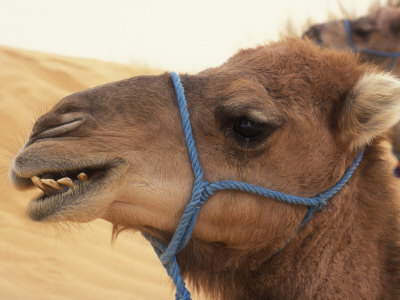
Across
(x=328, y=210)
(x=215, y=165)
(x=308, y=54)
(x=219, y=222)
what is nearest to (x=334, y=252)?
(x=328, y=210)

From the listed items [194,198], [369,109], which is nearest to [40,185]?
[194,198]

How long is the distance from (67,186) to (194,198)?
569 millimetres

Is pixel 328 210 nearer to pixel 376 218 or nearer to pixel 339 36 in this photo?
pixel 376 218

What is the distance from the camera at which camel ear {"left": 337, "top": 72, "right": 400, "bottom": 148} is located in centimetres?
223

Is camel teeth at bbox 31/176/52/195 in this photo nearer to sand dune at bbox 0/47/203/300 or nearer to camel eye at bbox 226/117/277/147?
sand dune at bbox 0/47/203/300

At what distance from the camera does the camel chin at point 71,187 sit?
76.7 inches

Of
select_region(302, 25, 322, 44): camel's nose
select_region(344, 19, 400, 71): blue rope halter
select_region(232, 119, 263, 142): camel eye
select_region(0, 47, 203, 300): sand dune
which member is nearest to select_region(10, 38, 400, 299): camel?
select_region(232, 119, 263, 142): camel eye

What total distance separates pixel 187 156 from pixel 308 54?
86 cm

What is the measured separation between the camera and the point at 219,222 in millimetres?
2275

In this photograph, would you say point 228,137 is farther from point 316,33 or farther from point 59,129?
point 316,33

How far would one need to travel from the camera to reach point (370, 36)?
4.82m

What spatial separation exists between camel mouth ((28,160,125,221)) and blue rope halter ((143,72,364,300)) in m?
0.36

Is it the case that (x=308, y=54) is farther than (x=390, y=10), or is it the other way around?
(x=390, y=10)

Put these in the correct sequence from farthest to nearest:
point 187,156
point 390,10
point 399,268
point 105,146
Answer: point 390,10, point 399,268, point 187,156, point 105,146
